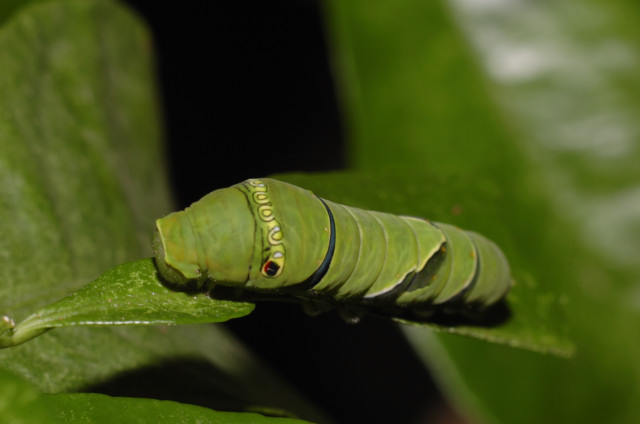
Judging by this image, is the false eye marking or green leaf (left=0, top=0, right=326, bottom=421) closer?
the false eye marking

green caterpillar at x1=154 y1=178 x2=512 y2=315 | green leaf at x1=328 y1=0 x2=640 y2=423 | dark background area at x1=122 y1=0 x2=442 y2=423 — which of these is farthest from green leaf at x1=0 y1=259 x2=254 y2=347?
dark background area at x1=122 y1=0 x2=442 y2=423

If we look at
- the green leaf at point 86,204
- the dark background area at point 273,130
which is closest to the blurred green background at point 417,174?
the green leaf at point 86,204

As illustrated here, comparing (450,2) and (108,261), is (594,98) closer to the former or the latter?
(450,2)

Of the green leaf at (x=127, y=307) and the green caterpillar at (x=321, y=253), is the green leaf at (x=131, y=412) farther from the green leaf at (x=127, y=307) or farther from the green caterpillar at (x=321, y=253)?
the green caterpillar at (x=321, y=253)

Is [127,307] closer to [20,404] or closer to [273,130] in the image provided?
[20,404]

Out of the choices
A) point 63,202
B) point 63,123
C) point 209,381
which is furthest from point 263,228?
point 63,123

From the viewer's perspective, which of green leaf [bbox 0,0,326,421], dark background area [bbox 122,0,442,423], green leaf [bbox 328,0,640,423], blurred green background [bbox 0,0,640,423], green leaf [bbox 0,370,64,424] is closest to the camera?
green leaf [bbox 0,370,64,424]

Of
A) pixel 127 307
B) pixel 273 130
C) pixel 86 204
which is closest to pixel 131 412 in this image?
pixel 127 307

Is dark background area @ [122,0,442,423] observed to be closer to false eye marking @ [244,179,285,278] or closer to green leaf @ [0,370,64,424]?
false eye marking @ [244,179,285,278]

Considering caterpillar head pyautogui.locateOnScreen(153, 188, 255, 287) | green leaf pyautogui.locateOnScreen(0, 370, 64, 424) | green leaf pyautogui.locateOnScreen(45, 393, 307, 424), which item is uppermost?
caterpillar head pyautogui.locateOnScreen(153, 188, 255, 287)
